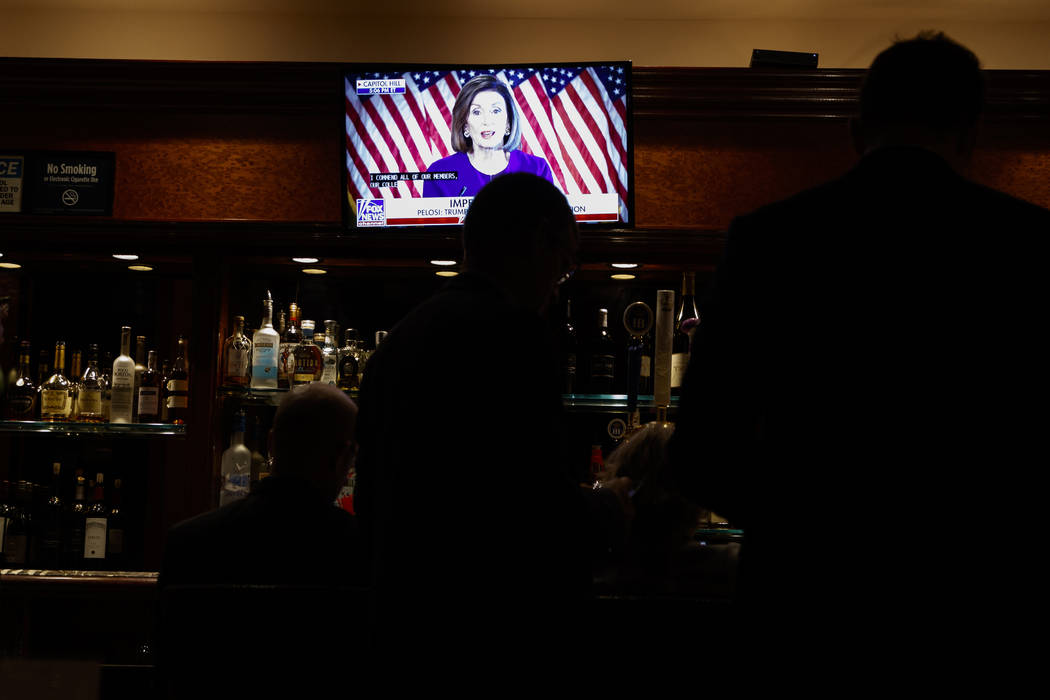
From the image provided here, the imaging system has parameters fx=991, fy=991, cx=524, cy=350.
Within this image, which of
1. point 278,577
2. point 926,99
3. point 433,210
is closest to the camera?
point 926,99

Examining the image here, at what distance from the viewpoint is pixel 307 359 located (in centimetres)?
332

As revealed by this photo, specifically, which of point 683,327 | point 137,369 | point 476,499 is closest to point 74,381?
point 137,369

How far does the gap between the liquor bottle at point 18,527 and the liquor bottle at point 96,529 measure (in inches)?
8.0

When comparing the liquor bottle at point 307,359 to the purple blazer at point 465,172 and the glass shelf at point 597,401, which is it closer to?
→ the purple blazer at point 465,172

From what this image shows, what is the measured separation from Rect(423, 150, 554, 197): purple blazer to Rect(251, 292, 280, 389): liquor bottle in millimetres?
713

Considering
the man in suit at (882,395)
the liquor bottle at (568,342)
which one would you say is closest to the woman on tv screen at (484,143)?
the liquor bottle at (568,342)

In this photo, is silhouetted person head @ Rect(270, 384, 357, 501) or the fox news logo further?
the fox news logo

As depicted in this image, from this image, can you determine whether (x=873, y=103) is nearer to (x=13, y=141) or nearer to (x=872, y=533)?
(x=872, y=533)

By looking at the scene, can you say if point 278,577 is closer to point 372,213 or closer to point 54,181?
point 372,213

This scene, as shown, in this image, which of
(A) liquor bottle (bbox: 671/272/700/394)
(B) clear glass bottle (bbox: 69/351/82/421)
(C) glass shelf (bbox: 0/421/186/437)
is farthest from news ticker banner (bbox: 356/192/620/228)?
(B) clear glass bottle (bbox: 69/351/82/421)

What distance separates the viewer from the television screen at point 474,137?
305 cm

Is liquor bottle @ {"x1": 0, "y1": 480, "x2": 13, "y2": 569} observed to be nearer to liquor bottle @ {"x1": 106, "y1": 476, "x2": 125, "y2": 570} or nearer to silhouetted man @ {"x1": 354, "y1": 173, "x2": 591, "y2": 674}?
liquor bottle @ {"x1": 106, "y1": 476, "x2": 125, "y2": 570}

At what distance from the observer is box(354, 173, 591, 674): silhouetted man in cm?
138

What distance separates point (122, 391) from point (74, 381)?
12.4 inches
